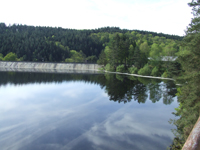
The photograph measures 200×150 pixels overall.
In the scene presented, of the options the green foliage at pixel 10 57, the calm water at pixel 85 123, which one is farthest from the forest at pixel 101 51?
the calm water at pixel 85 123

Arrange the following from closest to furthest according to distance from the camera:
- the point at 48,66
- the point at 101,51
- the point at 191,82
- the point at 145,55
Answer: the point at 191,82 < the point at 145,55 < the point at 48,66 < the point at 101,51

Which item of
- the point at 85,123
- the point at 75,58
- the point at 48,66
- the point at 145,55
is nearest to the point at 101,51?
the point at 75,58

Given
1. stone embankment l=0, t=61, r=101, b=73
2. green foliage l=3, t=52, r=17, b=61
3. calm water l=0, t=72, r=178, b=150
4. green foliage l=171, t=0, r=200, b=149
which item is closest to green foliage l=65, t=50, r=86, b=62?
stone embankment l=0, t=61, r=101, b=73

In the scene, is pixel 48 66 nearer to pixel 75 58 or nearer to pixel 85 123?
pixel 75 58

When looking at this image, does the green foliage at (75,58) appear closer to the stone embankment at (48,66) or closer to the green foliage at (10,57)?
the stone embankment at (48,66)

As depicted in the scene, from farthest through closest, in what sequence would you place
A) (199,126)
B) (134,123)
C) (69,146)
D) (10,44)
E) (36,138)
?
(10,44) < (134,123) < (36,138) < (69,146) < (199,126)

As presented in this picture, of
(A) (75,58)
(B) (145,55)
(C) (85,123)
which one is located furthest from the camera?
(A) (75,58)

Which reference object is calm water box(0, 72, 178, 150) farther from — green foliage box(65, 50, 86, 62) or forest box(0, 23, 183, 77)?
green foliage box(65, 50, 86, 62)

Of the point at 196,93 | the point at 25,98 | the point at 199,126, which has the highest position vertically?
the point at 199,126

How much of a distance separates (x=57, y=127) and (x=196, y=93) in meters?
10.8

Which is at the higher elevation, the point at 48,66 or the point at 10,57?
the point at 10,57

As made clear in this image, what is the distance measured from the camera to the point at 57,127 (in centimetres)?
1480

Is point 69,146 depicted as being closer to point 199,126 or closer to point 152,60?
point 199,126

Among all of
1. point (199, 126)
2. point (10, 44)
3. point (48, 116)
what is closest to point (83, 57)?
point (10, 44)
